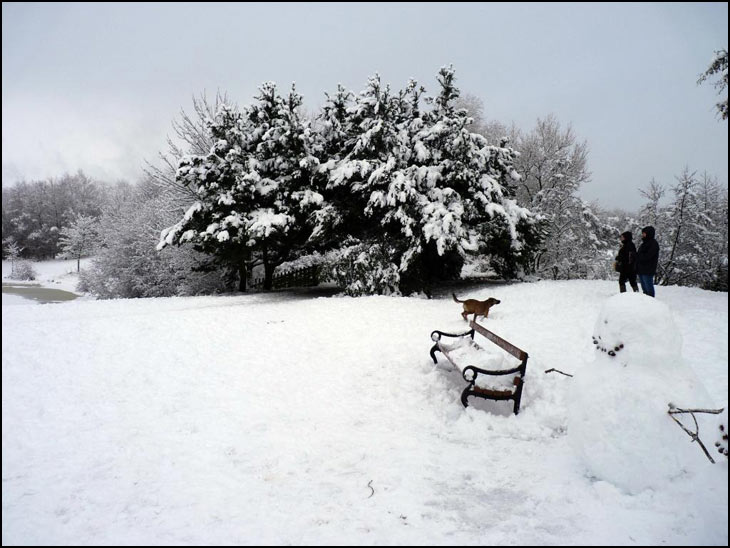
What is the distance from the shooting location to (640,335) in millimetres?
3164

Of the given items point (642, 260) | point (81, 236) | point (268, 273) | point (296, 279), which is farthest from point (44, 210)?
point (642, 260)

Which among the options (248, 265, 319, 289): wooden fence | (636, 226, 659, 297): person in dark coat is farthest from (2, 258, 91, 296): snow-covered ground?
(636, 226, 659, 297): person in dark coat

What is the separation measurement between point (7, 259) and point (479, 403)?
5781cm

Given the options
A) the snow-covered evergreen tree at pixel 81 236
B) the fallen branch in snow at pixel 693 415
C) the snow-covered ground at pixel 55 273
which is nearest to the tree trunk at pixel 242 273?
the fallen branch in snow at pixel 693 415

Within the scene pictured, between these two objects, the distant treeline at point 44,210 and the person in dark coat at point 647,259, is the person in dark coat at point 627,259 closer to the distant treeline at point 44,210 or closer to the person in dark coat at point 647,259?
the person in dark coat at point 647,259

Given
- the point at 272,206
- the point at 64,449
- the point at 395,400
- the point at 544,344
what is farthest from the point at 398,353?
the point at 272,206

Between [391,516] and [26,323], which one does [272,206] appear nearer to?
[26,323]

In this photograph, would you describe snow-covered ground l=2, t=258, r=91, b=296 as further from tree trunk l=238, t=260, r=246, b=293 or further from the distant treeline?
tree trunk l=238, t=260, r=246, b=293

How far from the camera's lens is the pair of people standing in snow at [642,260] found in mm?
8195

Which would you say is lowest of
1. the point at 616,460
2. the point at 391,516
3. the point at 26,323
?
the point at 391,516

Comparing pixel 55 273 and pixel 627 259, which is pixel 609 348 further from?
pixel 55 273

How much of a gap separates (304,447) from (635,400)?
312cm

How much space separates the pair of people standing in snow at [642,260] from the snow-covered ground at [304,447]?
112cm

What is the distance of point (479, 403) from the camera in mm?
4930
